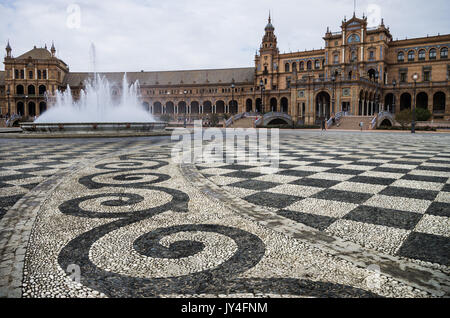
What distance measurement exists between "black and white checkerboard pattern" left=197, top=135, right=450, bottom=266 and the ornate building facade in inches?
1321

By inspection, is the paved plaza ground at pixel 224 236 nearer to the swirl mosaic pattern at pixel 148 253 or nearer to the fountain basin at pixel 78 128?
the swirl mosaic pattern at pixel 148 253

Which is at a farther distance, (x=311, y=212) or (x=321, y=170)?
(x=321, y=170)

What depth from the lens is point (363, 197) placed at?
13.8 ft

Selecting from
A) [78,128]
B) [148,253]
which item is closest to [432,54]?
[78,128]

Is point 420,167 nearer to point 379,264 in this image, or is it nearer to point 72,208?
point 379,264

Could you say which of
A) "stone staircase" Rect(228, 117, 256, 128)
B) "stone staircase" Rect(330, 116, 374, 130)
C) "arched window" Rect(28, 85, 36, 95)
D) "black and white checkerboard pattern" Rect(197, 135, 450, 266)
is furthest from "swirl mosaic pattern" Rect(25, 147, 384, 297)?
"arched window" Rect(28, 85, 36, 95)

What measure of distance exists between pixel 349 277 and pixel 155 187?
3.24 metres

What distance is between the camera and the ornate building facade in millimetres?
50344

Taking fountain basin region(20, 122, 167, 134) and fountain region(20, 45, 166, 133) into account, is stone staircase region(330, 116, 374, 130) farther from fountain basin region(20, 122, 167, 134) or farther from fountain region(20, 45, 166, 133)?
fountain basin region(20, 122, 167, 134)

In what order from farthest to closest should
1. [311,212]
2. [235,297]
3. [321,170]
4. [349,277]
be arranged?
[321,170] → [311,212] → [349,277] → [235,297]

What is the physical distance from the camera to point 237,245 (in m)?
2.62

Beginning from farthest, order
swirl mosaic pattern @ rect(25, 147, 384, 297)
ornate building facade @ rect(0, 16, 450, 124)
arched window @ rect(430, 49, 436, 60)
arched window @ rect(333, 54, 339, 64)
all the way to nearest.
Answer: arched window @ rect(333, 54, 339, 64) → arched window @ rect(430, 49, 436, 60) → ornate building facade @ rect(0, 16, 450, 124) → swirl mosaic pattern @ rect(25, 147, 384, 297)

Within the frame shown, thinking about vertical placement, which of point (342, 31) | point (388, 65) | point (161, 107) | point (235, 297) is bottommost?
point (235, 297)

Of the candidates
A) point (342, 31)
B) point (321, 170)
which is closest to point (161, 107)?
point (342, 31)
